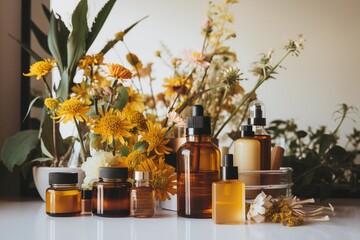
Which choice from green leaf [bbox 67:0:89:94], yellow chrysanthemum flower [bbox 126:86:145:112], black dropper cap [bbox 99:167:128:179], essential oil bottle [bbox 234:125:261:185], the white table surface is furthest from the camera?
yellow chrysanthemum flower [bbox 126:86:145:112]

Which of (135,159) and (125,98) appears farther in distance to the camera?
(125,98)

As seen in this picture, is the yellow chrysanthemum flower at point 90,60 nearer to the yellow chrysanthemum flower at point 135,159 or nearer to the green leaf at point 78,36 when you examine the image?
the green leaf at point 78,36

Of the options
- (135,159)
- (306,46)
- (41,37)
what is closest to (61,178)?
(135,159)

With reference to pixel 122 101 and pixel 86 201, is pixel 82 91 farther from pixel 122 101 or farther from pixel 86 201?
pixel 86 201

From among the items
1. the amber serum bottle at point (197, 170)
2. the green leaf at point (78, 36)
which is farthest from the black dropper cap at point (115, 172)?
the green leaf at point (78, 36)

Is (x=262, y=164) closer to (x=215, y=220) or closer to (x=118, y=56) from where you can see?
(x=215, y=220)

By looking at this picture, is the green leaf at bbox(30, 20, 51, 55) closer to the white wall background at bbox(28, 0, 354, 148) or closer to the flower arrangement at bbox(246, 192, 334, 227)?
the white wall background at bbox(28, 0, 354, 148)

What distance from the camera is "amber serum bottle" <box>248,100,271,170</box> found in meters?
1.00

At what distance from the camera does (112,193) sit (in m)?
0.89

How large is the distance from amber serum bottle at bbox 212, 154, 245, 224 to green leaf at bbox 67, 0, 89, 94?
0.44 m

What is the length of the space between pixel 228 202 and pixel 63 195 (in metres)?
0.29

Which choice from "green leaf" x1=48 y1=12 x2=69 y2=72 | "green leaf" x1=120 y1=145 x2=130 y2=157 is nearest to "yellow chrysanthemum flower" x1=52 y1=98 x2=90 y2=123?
"green leaf" x1=120 y1=145 x2=130 y2=157

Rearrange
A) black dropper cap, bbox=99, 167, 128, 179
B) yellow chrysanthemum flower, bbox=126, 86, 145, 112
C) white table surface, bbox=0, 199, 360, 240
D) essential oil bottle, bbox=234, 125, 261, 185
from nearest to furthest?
white table surface, bbox=0, 199, 360, 240 → black dropper cap, bbox=99, 167, 128, 179 → essential oil bottle, bbox=234, 125, 261, 185 → yellow chrysanthemum flower, bbox=126, 86, 145, 112

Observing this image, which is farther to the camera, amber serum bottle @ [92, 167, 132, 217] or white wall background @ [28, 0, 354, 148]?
white wall background @ [28, 0, 354, 148]
